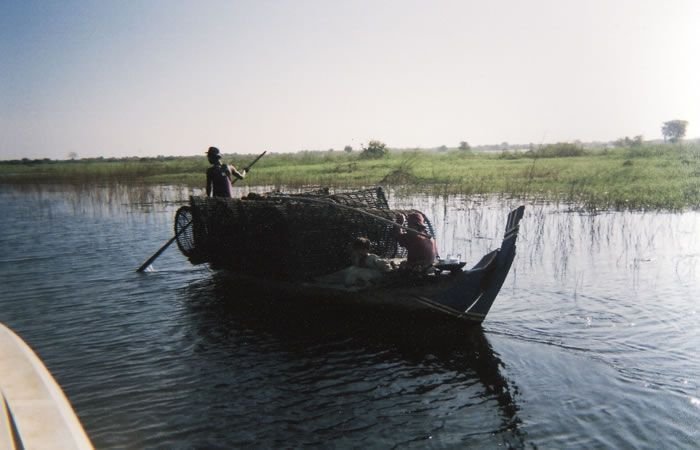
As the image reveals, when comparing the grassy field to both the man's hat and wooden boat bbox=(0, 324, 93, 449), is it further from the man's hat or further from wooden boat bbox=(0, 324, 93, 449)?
wooden boat bbox=(0, 324, 93, 449)

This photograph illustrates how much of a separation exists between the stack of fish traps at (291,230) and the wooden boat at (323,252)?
0.05ft

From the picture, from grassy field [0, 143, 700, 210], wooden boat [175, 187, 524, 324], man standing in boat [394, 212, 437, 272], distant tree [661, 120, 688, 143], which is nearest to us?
wooden boat [175, 187, 524, 324]

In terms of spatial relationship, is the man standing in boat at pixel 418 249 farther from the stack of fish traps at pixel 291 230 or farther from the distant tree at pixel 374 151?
the distant tree at pixel 374 151

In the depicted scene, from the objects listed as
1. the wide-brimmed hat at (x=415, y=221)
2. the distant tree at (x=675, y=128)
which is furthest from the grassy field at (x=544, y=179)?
the distant tree at (x=675, y=128)

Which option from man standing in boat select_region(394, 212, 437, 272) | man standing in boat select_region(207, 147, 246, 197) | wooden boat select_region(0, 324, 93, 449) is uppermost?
man standing in boat select_region(207, 147, 246, 197)

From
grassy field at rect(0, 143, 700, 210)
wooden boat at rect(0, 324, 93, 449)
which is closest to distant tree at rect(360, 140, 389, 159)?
grassy field at rect(0, 143, 700, 210)

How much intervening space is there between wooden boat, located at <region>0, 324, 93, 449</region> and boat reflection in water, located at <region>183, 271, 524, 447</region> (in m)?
1.90

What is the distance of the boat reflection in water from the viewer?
5.11 m

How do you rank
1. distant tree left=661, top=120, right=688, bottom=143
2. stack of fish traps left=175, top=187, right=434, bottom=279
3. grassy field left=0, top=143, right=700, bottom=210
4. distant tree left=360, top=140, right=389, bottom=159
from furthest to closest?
distant tree left=661, top=120, right=688, bottom=143, distant tree left=360, top=140, right=389, bottom=159, grassy field left=0, top=143, right=700, bottom=210, stack of fish traps left=175, top=187, right=434, bottom=279

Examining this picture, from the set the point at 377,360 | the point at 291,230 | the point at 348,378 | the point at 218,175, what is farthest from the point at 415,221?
the point at 218,175

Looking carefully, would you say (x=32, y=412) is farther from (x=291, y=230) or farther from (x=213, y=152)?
(x=213, y=152)

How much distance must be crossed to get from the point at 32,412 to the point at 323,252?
545 cm

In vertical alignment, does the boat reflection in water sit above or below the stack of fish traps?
below

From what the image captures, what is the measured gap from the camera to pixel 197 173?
38.2 metres
